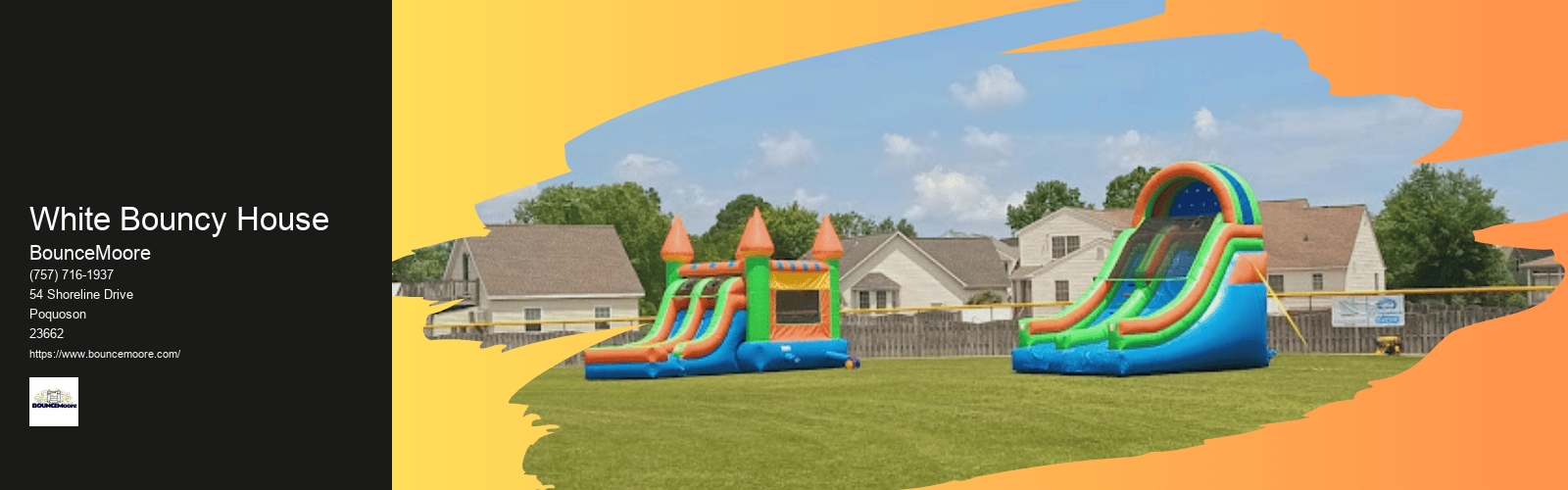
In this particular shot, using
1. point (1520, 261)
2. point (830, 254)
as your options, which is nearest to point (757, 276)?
point (830, 254)

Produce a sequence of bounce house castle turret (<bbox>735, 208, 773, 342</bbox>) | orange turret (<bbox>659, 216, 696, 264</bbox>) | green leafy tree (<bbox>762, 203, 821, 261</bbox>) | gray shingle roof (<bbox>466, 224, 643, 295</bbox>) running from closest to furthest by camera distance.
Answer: bounce house castle turret (<bbox>735, 208, 773, 342</bbox>) < orange turret (<bbox>659, 216, 696, 264</bbox>) < gray shingle roof (<bbox>466, 224, 643, 295</bbox>) < green leafy tree (<bbox>762, 203, 821, 261</bbox>)

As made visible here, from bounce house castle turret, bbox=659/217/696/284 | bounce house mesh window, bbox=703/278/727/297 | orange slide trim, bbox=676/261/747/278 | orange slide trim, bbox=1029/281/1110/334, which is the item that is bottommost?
orange slide trim, bbox=1029/281/1110/334

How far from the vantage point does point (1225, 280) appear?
18.4m

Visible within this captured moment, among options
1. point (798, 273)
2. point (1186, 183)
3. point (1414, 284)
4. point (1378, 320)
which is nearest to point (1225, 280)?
point (1186, 183)

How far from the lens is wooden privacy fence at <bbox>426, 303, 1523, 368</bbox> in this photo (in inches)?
868

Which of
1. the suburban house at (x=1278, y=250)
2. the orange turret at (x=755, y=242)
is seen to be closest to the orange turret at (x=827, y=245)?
the orange turret at (x=755, y=242)

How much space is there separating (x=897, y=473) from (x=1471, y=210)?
153 feet

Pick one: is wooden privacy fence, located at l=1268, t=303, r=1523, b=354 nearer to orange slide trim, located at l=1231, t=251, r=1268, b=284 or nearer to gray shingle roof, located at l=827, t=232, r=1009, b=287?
orange slide trim, located at l=1231, t=251, r=1268, b=284

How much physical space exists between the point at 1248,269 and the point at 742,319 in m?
7.57

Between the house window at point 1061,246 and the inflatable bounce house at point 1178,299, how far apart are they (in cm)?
2574

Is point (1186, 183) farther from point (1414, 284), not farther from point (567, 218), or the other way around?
point (567, 218)

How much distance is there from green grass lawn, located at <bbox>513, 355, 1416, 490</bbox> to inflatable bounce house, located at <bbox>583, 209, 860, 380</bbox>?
1203 mm

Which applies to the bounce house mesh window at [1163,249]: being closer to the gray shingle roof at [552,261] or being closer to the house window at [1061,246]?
the gray shingle roof at [552,261]
